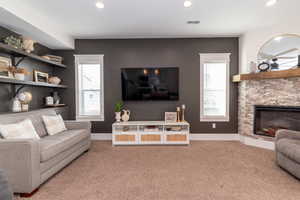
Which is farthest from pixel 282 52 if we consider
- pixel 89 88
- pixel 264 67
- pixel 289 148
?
pixel 89 88

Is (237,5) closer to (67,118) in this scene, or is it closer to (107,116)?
(107,116)

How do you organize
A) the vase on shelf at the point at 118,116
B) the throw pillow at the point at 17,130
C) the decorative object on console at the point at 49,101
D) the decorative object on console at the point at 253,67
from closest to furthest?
the throw pillow at the point at 17,130, the decorative object on console at the point at 253,67, the decorative object on console at the point at 49,101, the vase on shelf at the point at 118,116

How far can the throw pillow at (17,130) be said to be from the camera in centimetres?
207

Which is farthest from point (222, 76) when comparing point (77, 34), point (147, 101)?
point (77, 34)

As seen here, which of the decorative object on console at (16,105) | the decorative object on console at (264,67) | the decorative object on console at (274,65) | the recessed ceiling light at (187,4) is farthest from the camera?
the decorative object on console at (264,67)

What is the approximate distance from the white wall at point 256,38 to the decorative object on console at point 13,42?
485cm

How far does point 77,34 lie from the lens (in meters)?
3.83

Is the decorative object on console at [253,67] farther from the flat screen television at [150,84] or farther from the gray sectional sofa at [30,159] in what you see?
the gray sectional sofa at [30,159]

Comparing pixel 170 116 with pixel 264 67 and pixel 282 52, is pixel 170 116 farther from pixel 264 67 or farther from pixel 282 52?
pixel 282 52

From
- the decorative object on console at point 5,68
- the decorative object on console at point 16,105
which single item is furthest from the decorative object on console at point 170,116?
the decorative object on console at point 5,68

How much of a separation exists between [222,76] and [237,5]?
182 cm

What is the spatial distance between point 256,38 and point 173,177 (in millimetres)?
3678

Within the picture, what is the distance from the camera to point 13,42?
8.70 ft

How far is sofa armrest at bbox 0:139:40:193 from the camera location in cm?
183
